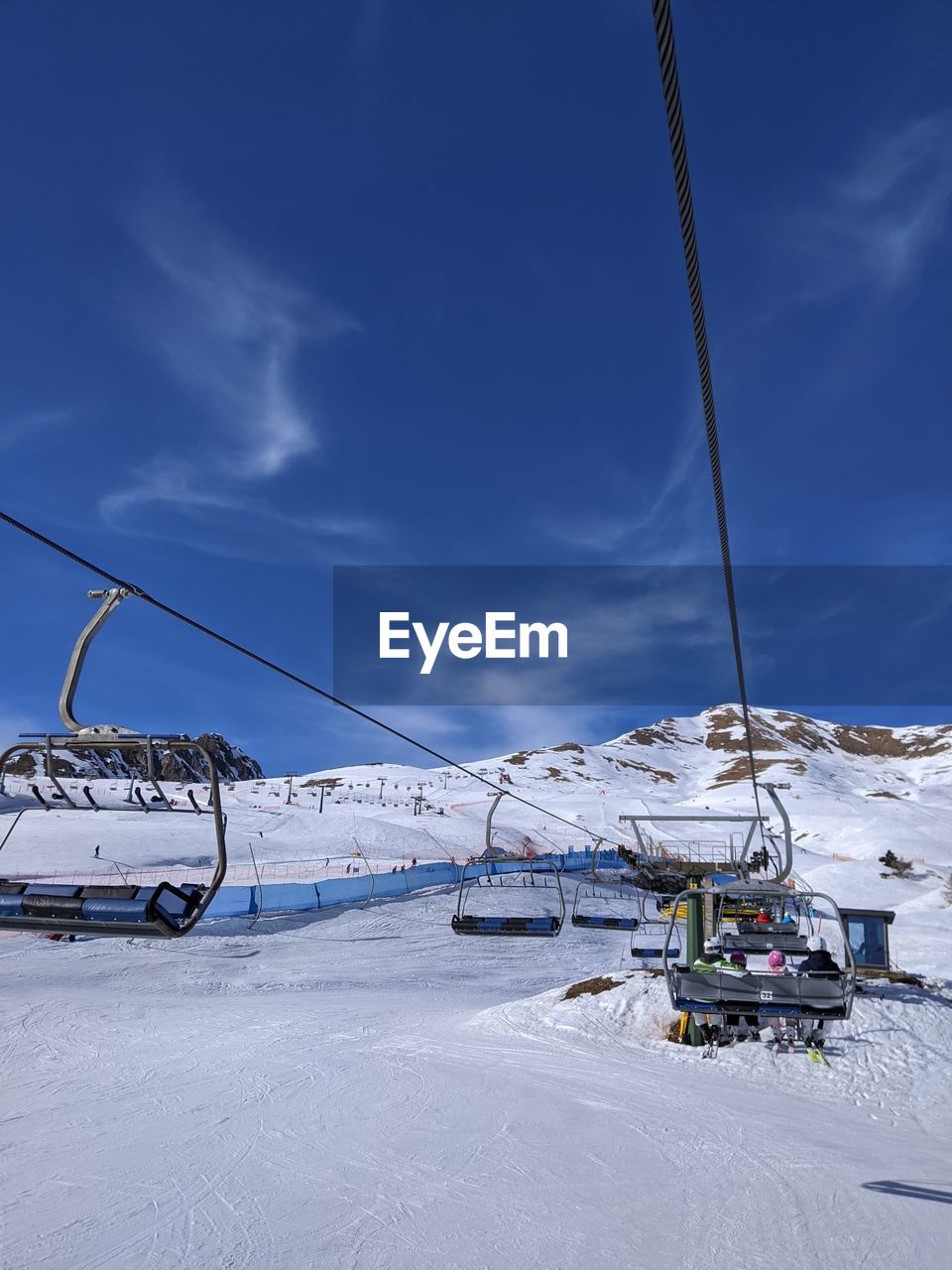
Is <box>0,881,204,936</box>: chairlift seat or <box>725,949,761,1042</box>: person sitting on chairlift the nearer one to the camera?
<box>0,881,204,936</box>: chairlift seat

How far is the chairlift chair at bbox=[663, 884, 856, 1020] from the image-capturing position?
36.8ft

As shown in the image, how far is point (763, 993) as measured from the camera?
37.5ft

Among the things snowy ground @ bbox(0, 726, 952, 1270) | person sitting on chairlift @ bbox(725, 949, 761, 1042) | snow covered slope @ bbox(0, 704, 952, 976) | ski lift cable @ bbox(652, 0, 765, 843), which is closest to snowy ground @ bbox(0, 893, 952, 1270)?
snowy ground @ bbox(0, 726, 952, 1270)

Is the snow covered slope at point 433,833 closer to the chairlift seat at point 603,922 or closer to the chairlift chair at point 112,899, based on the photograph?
the chairlift seat at point 603,922

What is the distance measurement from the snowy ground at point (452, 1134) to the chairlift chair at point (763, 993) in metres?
3.52

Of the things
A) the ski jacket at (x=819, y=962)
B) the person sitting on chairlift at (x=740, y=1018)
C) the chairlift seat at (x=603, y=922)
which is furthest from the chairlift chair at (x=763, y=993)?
the chairlift seat at (x=603, y=922)

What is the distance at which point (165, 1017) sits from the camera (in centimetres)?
2534

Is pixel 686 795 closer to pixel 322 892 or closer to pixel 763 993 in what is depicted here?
pixel 322 892

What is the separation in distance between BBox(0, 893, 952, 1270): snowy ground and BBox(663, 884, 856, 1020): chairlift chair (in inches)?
138

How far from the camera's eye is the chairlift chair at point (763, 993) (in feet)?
36.8

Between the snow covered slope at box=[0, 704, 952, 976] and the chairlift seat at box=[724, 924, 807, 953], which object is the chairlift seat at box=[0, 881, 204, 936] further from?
the snow covered slope at box=[0, 704, 952, 976]

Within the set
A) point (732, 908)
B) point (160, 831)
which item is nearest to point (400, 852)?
point (160, 831)

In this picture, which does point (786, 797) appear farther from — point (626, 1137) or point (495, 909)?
point (626, 1137)

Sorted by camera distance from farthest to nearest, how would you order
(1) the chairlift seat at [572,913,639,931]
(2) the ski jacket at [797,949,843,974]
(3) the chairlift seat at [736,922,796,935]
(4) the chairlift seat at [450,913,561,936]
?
(3) the chairlift seat at [736,922,796,935]
(1) the chairlift seat at [572,913,639,931]
(2) the ski jacket at [797,949,843,974]
(4) the chairlift seat at [450,913,561,936]
